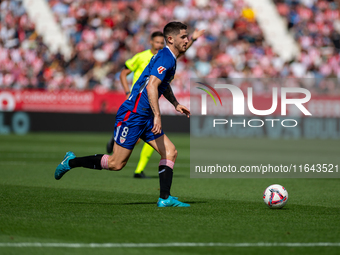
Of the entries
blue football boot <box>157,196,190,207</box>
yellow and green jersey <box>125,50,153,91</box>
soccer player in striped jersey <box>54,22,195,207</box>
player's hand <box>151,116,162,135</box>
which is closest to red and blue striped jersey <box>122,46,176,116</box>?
soccer player in striped jersey <box>54,22,195,207</box>

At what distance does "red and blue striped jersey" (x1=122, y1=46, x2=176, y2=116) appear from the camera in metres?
6.73

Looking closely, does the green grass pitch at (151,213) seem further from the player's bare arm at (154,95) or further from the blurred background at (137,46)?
the blurred background at (137,46)

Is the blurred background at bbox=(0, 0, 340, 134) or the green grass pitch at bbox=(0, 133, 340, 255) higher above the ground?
the blurred background at bbox=(0, 0, 340, 134)

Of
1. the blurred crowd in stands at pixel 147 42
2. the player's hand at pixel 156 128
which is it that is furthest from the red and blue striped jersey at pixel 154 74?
the blurred crowd in stands at pixel 147 42

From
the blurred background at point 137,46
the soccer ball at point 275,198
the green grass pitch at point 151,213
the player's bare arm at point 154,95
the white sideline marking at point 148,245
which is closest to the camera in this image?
the white sideline marking at point 148,245

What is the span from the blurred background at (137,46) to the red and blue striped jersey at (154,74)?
→ 15.8 meters

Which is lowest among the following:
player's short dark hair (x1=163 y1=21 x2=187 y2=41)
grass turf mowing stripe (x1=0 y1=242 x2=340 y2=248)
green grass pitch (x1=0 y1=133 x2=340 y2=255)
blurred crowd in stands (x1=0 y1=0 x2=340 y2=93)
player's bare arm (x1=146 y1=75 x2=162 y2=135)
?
green grass pitch (x1=0 y1=133 x2=340 y2=255)

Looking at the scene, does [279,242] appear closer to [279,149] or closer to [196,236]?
[196,236]

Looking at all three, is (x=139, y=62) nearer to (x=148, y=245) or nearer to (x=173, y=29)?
(x=173, y=29)

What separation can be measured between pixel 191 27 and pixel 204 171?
588 inches

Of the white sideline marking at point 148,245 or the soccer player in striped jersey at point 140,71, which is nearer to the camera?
the white sideline marking at point 148,245

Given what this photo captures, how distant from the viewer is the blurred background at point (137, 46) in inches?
920

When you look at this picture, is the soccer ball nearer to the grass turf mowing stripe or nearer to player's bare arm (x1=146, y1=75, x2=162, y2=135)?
player's bare arm (x1=146, y1=75, x2=162, y2=135)

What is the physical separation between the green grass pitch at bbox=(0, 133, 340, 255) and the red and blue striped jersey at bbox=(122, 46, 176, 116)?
4.02 feet
